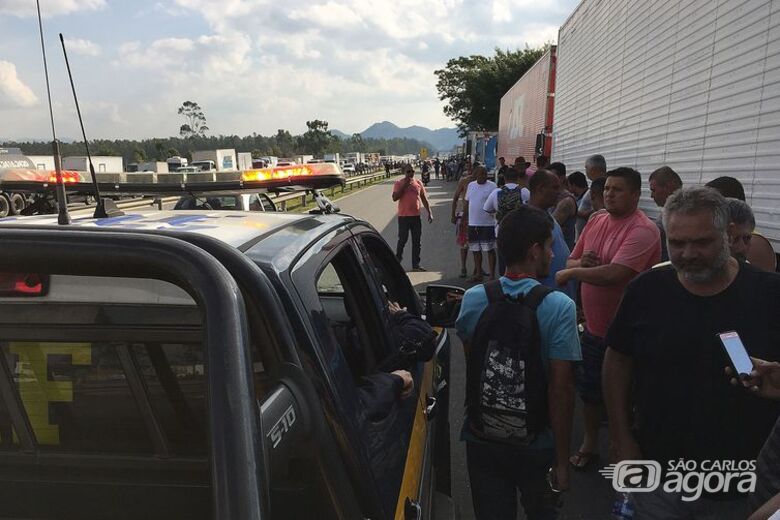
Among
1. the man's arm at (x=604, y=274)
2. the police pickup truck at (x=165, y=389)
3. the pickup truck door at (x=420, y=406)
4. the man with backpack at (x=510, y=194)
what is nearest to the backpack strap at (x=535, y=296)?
the pickup truck door at (x=420, y=406)

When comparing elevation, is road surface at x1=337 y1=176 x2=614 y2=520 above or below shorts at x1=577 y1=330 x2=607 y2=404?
below

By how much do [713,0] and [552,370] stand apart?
153 inches

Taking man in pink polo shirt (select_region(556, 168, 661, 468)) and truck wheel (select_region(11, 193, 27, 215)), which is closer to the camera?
man in pink polo shirt (select_region(556, 168, 661, 468))

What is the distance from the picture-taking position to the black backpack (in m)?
2.21

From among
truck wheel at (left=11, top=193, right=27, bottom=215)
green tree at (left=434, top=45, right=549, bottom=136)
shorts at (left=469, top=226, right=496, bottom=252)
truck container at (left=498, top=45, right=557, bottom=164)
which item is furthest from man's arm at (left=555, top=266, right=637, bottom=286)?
green tree at (left=434, top=45, right=549, bottom=136)

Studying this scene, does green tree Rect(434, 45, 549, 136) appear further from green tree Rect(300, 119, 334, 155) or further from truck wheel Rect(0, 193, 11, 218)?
green tree Rect(300, 119, 334, 155)

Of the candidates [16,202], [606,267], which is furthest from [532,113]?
[16,202]

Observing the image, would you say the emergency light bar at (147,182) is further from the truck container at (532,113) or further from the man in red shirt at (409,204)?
the truck container at (532,113)

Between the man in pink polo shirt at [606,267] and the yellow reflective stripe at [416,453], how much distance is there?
1.51 m

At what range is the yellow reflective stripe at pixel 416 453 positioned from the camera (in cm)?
162

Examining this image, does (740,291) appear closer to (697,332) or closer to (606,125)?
(697,332)

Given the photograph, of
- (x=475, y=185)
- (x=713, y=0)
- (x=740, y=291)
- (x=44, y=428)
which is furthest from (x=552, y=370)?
(x=475, y=185)

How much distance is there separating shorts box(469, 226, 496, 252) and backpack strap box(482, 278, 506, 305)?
18.7ft

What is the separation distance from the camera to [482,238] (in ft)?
26.4
